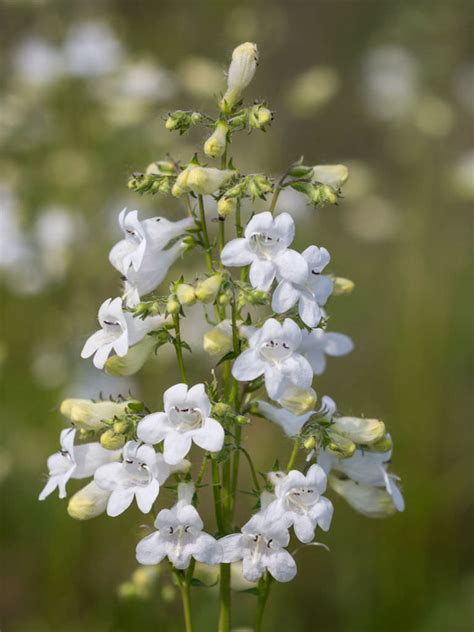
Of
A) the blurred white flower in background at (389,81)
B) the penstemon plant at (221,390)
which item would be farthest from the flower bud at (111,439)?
the blurred white flower in background at (389,81)

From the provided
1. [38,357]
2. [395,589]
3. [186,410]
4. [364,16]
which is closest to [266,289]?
[186,410]

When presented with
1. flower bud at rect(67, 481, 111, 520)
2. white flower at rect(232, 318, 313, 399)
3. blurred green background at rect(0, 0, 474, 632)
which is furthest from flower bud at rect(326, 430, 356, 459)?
blurred green background at rect(0, 0, 474, 632)

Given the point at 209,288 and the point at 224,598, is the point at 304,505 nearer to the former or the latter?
the point at 224,598

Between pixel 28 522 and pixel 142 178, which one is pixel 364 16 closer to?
pixel 28 522

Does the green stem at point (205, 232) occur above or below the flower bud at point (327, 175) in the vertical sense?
below

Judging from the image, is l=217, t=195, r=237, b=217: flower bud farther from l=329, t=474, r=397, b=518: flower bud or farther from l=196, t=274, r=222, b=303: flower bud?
l=329, t=474, r=397, b=518: flower bud

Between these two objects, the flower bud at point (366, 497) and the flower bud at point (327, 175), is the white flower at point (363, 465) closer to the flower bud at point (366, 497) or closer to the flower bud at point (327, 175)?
the flower bud at point (366, 497)
